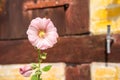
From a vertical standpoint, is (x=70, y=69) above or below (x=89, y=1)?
below

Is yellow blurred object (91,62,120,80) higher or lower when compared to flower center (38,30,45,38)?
lower

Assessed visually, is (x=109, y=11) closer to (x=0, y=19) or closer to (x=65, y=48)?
(x=65, y=48)

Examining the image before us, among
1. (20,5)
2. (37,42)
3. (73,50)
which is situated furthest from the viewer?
(20,5)

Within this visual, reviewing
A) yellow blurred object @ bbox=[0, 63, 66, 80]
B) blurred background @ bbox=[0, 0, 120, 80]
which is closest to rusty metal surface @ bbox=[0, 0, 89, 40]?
blurred background @ bbox=[0, 0, 120, 80]

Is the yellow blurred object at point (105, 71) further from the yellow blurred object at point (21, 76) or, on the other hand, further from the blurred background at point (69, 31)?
the yellow blurred object at point (21, 76)

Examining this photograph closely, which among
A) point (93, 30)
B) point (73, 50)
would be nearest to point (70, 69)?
point (73, 50)

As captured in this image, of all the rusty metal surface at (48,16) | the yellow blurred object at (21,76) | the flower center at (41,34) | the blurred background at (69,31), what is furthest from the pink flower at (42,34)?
the yellow blurred object at (21,76)

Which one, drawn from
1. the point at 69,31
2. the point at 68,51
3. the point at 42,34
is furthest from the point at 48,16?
the point at 42,34

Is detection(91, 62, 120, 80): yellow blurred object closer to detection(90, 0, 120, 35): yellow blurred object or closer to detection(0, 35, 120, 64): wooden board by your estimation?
detection(0, 35, 120, 64): wooden board
